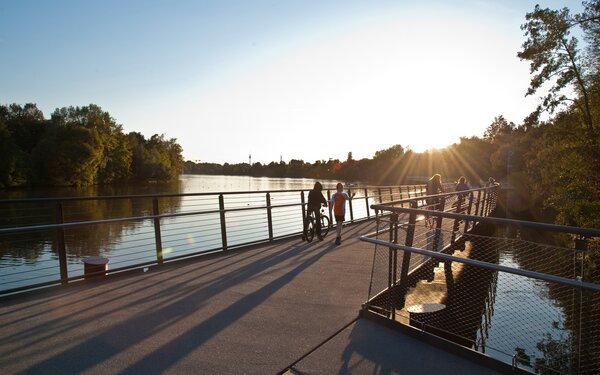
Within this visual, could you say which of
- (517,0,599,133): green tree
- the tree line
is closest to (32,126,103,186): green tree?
the tree line

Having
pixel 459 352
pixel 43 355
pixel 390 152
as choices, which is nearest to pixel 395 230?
pixel 459 352

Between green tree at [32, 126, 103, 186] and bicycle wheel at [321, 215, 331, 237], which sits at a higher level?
green tree at [32, 126, 103, 186]

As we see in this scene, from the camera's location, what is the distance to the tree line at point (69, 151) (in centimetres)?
6556

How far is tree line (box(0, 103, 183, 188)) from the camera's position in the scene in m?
65.6

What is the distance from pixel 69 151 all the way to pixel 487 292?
73.3 m

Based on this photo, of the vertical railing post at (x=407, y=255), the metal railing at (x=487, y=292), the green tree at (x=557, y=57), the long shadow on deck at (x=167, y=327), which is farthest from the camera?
the green tree at (x=557, y=57)

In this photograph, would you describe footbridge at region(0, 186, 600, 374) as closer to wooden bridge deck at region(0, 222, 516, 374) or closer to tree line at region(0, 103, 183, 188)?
wooden bridge deck at region(0, 222, 516, 374)

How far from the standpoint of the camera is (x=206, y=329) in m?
4.55

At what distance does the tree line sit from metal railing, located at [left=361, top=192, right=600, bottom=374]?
6614cm

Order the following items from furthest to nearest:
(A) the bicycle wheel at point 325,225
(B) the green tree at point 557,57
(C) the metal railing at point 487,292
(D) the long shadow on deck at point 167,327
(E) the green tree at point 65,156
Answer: (E) the green tree at point 65,156 < (B) the green tree at point 557,57 < (A) the bicycle wheel at point 325,225 < (C) the metal railing at point 487,292 < (D) the long shadow on deck at point 167,327

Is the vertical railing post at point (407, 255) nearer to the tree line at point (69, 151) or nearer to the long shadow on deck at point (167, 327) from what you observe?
the long shadow on deck at point (167, 327)

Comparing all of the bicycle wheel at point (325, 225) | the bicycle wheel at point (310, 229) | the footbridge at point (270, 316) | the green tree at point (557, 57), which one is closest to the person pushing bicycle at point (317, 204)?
the bicycle wheel at point (310, 229)

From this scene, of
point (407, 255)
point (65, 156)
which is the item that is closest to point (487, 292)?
point (407, 255)

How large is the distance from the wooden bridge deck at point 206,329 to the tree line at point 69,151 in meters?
66.5
